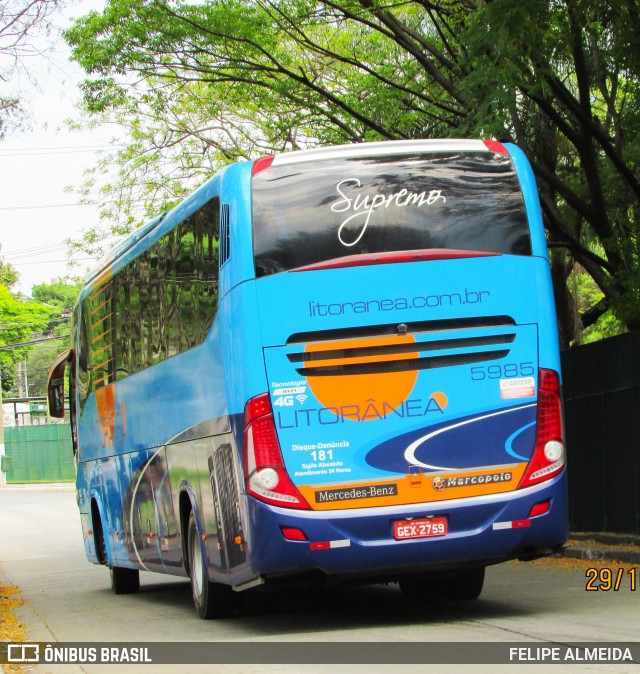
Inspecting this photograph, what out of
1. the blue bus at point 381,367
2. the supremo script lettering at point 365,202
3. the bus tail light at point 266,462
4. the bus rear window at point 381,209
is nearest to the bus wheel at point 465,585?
the blue bus at point 381,367

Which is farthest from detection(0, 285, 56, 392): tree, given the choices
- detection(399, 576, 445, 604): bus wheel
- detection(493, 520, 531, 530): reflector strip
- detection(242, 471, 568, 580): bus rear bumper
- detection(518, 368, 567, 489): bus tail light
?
detection(493, 520, 531, 530): reflector strip

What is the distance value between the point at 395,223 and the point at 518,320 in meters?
1.27

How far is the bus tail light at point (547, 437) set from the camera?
10219mm

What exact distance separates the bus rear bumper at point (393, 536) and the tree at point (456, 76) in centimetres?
680

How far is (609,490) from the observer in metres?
17.0

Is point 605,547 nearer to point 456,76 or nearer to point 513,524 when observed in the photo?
point 513,524

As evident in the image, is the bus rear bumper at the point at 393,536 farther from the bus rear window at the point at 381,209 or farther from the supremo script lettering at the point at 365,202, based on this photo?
the supremo script lettering at the point at 365,202

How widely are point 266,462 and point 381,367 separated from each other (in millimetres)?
1176

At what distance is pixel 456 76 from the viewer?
21953mm

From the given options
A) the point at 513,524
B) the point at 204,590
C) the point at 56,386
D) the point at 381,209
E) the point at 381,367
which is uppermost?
the point at 381,209

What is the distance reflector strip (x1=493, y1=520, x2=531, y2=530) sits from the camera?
10070mm

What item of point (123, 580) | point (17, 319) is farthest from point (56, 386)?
point (17, 319)

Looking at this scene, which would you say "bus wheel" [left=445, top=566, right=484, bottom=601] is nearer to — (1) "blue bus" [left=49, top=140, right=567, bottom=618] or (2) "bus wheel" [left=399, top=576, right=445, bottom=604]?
(2) "bus wheel" [left=399, top=576, right=445, bottom=604]

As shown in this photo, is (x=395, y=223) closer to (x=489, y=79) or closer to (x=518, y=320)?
(x=518, y=320)
